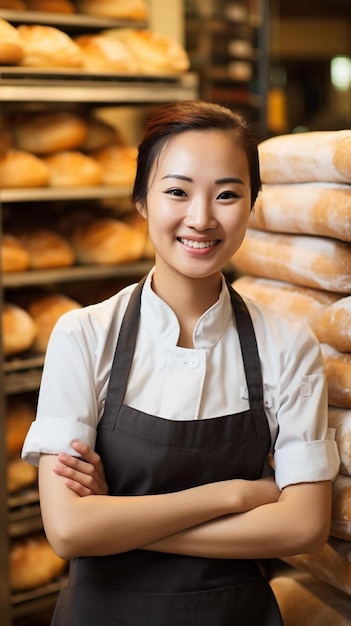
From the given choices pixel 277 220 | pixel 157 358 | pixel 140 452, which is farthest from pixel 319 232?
pixel 140 452

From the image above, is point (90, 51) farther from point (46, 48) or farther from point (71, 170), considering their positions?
point (71, 170)

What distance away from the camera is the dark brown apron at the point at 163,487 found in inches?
57.8

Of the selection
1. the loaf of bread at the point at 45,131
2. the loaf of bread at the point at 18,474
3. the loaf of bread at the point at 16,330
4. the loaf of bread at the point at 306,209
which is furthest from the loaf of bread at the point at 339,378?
the loaf of bread at the point at 45,131

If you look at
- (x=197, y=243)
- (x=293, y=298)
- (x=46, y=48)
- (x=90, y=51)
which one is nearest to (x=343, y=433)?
(x=293, y=298)

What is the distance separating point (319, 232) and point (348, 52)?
8.67 meters

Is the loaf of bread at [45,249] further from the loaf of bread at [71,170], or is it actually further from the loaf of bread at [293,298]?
the loaf of bread at [293,298]

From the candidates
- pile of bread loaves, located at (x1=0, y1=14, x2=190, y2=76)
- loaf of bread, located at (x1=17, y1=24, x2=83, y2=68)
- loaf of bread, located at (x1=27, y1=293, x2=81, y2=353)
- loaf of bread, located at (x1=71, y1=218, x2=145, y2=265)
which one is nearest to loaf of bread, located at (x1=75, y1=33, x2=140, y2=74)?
pile of bread loaves, located at (x1=0, y1=14, x2=190, y2=76)

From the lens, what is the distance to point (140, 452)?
147cm

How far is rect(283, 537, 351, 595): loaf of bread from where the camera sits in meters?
1.62

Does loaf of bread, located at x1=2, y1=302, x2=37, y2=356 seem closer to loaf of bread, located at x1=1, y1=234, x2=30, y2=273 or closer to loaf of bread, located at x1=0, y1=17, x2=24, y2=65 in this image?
loaf of bread, located at x1=1, y1=234, x2=30, y2=273

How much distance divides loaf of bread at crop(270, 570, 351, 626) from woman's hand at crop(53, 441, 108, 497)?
577 mm

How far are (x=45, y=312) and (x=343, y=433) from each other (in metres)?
1.53

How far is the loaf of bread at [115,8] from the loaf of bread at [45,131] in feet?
1.23

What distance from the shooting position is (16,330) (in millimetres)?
2785
